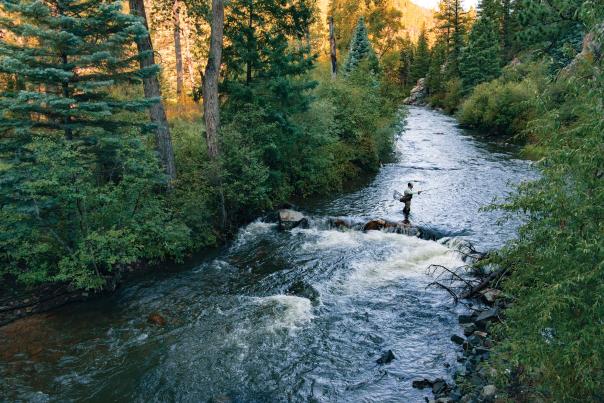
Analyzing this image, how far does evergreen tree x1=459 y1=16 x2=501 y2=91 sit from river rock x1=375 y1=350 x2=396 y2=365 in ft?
143

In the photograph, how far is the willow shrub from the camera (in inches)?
166

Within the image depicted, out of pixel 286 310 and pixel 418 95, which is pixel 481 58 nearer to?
pixel 418 95

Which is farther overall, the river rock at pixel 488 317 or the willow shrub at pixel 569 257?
the river rock at pixel 488 317

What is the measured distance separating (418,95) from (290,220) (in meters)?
54.9

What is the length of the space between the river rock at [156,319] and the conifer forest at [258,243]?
0.12ft

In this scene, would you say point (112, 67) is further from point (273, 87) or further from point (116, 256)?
point (273, 87)

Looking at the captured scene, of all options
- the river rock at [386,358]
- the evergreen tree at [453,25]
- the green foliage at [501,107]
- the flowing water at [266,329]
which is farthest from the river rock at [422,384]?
Result: the evergreen tree at [453,25]

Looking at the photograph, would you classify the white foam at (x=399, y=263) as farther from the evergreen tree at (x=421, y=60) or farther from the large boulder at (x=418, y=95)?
the evergreen tree at (x=421, y=60)

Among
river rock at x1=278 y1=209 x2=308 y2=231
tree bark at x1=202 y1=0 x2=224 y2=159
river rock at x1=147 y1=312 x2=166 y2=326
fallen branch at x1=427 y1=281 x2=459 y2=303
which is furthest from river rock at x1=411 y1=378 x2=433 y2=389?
tree bark at x1=202 y1=0 x2=224 y2=159

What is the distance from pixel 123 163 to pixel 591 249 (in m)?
9.81

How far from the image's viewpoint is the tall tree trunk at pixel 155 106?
40.1 feet

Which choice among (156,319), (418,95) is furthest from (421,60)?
(156,319)

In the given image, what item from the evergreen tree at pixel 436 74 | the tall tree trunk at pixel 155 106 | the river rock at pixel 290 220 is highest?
the evergreen tree at pixel 436 74

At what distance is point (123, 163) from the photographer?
10.2 metres
